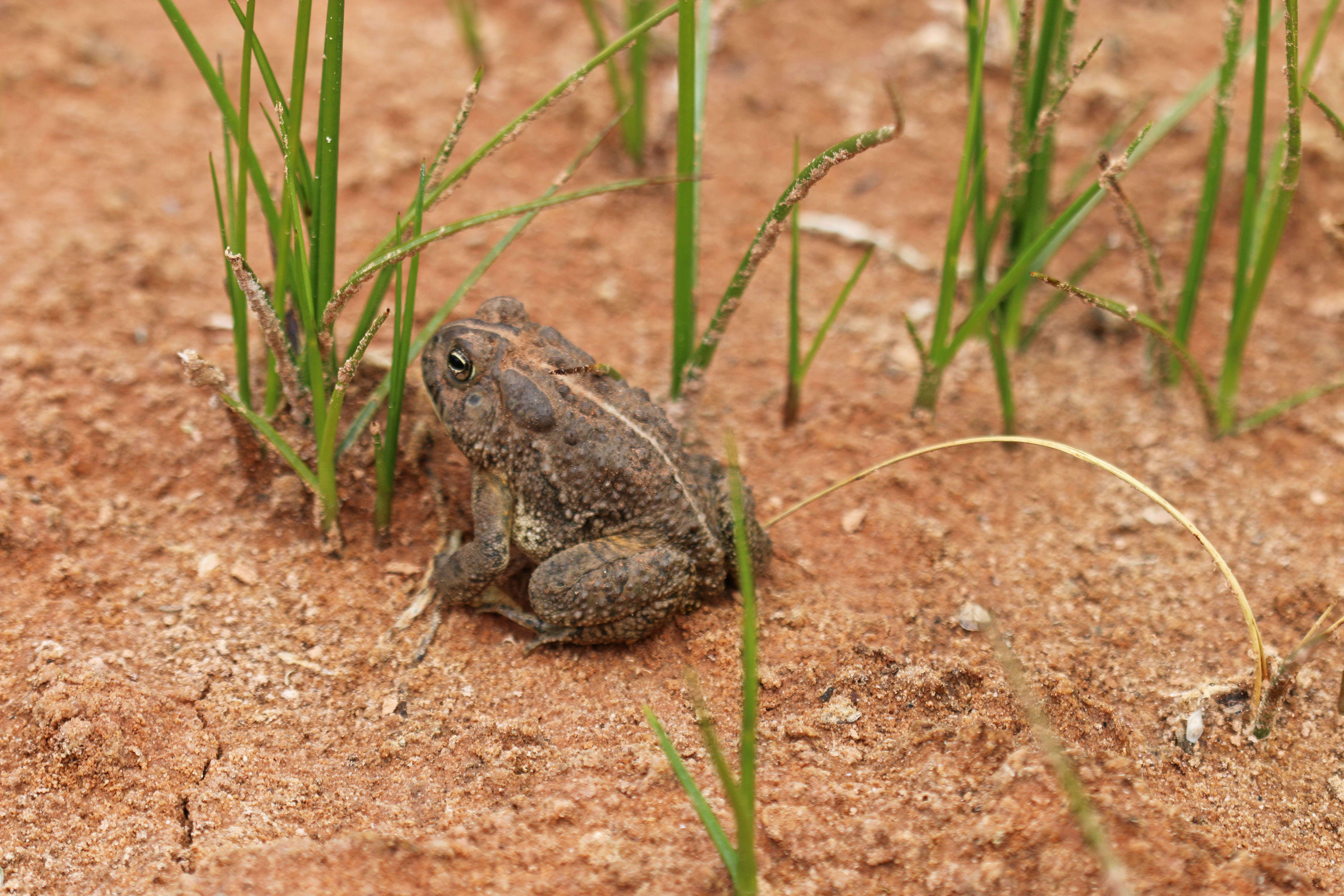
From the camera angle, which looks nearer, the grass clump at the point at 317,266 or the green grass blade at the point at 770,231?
the grass clump at the point at 317,266

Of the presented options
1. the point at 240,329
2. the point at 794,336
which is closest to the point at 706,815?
the point at 794,336

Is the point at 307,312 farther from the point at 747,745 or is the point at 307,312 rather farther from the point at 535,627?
the point at 747,745

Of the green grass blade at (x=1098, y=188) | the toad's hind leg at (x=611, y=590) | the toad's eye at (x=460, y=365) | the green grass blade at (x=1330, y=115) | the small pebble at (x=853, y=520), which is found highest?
the green grass blade at (x=1330, y=115)

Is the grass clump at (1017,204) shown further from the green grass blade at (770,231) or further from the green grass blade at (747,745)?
the green grass blade at (747,745)

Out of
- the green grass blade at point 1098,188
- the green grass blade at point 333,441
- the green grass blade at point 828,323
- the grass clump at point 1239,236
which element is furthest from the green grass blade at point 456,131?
the green grass blade at point 1098,188

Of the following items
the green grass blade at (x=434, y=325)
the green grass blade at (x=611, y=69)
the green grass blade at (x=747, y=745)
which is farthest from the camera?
the green grass blade at (x=611, y=69)

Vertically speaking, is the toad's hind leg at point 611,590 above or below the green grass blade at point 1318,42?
below

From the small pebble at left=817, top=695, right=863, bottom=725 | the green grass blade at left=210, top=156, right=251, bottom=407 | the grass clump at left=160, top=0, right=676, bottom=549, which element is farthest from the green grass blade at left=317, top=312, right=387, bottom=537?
the small pebble at left=817, top=695, right=863, bottom=725

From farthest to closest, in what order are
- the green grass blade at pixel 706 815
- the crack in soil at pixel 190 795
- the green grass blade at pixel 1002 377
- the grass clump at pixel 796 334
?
the green grass blade at pixel 1002 377 → the grass clump at pixel 796 334 → the crack in soil at pixel 190 795 → the green grass blade at pixel 706 815
